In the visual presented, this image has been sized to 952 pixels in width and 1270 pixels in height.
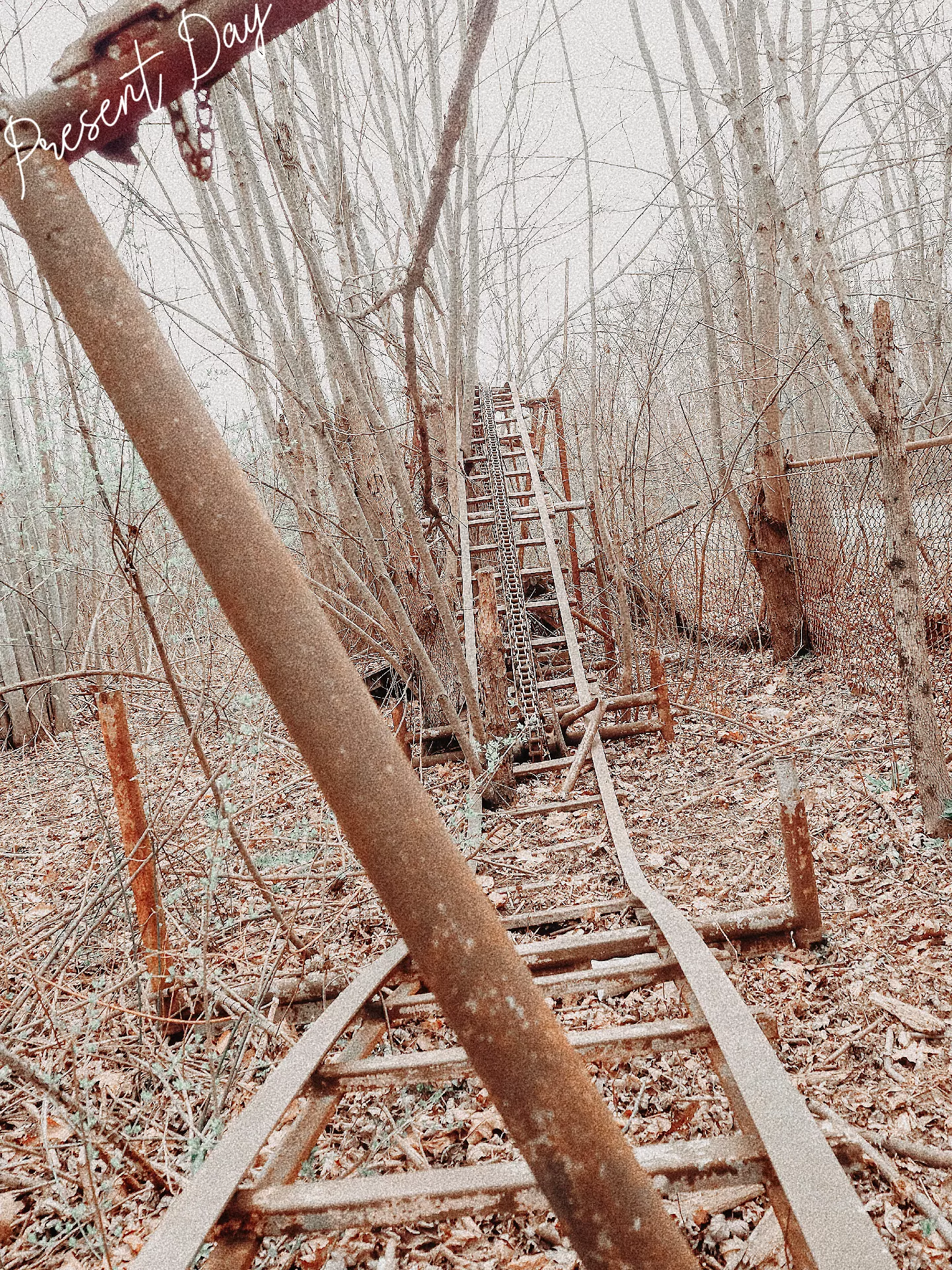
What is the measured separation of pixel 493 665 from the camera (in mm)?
5930

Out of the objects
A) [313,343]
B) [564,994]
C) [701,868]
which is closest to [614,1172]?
[564,994]

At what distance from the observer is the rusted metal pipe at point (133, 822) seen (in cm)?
319

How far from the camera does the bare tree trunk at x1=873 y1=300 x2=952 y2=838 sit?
3746 mm

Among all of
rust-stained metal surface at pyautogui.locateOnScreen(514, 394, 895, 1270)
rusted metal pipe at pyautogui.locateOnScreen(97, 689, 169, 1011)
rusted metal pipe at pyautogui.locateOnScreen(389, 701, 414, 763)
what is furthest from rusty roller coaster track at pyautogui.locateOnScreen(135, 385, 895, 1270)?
rusted metal pipe at pyautogui.locateOnScreen(389, 701, 414, 763)

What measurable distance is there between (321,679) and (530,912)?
3.17m

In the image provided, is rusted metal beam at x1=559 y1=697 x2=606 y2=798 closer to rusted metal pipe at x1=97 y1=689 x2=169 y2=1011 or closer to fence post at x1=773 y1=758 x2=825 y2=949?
fence post at x1=773 y1=758 x2=825 y2=949

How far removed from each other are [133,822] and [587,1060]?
204cm

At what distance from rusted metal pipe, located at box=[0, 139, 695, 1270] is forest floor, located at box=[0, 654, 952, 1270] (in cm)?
149

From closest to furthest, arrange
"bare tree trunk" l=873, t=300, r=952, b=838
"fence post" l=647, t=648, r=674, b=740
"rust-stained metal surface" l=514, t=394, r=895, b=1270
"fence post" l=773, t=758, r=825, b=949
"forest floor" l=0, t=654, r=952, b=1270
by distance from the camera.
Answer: "rust-stained metal surface" l=514, t=394, r=895, b=1270 < "forest floor" l=0, t=654, r=952, b=1270 < "fence post" l=773, t=758, r=825, b=949 < "bare tree trunk" l=873, t=300, r=952, b=838 < "fence post" l=647, t=648, r=674, b=740

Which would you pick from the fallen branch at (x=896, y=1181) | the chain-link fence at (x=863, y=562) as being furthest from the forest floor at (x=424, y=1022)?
the chain-link fence at (x=863, y=562)

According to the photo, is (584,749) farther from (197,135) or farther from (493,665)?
(197,135)

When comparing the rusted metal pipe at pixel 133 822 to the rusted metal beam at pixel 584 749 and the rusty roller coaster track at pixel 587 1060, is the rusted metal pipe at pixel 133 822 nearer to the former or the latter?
the rusty roller coaster track at pixel 587 1060

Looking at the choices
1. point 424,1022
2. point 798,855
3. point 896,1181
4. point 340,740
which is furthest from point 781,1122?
point 424,1022

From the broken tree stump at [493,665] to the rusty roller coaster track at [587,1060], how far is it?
161 cm
